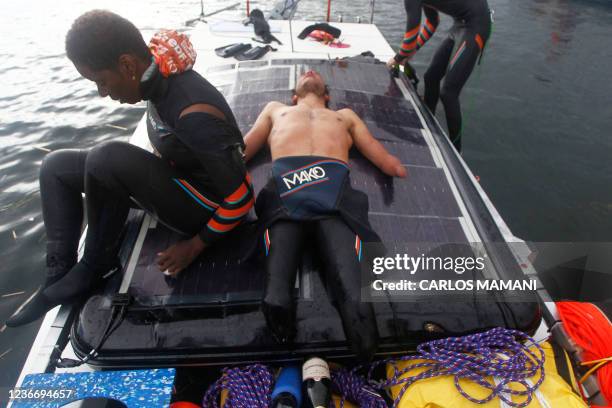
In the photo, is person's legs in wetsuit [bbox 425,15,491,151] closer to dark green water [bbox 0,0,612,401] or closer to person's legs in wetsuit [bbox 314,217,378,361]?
dark green water [bbox 0,0,612,401]

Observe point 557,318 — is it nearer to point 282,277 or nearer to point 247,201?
point 282,277

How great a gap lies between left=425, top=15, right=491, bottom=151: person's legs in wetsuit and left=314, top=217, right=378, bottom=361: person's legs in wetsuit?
2910mm

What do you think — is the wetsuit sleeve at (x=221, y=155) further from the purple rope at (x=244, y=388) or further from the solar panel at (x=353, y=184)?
the purple rope at (x=244, y=388)

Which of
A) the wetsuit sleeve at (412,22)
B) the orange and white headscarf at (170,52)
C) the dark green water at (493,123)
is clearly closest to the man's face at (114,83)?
the orange and white headscarf at (170,52)

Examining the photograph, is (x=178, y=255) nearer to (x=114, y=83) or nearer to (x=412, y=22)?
(x=114, y=83)

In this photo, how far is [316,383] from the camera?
1.88 metres

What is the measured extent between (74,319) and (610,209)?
5.78 meters

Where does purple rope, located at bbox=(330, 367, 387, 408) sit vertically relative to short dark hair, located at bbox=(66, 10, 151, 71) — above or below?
below

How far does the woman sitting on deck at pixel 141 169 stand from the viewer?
1728mm

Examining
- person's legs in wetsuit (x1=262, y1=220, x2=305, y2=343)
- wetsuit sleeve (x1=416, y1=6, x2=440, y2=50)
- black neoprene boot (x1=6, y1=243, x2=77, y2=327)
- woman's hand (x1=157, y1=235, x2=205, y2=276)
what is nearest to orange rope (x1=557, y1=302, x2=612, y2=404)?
person's legs in wetsuit (x1=262, y1=220, x2=305, y2=343)

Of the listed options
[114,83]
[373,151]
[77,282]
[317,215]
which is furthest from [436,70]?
[77,282]

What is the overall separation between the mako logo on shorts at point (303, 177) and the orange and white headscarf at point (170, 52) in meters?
0.91

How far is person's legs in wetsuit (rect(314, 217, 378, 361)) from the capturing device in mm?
1899

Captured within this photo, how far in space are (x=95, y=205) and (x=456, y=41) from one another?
4315mm
